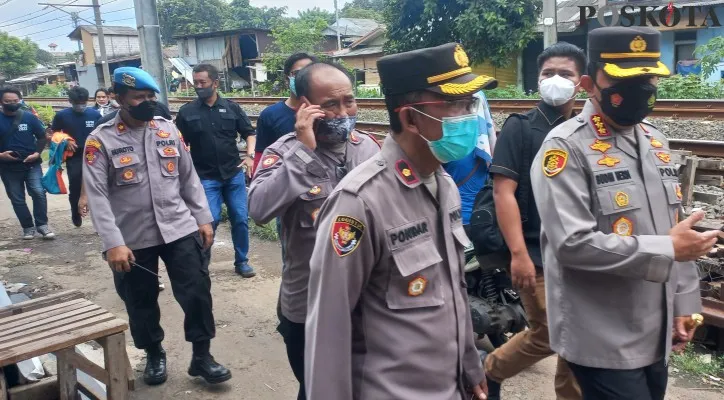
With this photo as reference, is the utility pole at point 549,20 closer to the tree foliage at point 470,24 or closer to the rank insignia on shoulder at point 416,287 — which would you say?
the tree foliage at point 470,24

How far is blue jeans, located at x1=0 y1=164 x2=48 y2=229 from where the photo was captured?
26.7ft

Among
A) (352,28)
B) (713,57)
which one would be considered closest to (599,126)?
(713,57)

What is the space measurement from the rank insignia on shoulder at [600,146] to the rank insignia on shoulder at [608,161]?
3cm

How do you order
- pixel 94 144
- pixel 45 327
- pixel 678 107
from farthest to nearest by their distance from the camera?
pixel 678 107 → pixel 94 144 → pixel 45 327

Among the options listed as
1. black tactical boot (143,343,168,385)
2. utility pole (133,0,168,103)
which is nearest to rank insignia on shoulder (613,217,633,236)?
black tactical boot (143,343,168,385)

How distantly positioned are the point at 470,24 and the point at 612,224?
2025 cm

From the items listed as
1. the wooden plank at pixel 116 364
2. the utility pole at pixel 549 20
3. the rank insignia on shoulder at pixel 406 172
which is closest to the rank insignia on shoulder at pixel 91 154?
the wooden plank at pixel 116 364

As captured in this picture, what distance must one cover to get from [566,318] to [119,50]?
5845 centimetres

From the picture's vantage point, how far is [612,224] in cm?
233

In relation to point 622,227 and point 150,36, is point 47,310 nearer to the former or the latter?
point 622,227

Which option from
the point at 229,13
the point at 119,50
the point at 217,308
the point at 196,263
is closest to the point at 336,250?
the point at 196,263

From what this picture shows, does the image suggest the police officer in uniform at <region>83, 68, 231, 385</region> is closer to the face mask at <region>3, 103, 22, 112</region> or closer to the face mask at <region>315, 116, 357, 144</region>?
the face mask at <region>315, 116, 357, 144</region>

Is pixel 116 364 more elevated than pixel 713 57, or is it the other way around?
pixel 713 57

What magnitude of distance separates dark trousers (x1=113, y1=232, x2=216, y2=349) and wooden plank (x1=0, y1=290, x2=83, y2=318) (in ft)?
0.95
